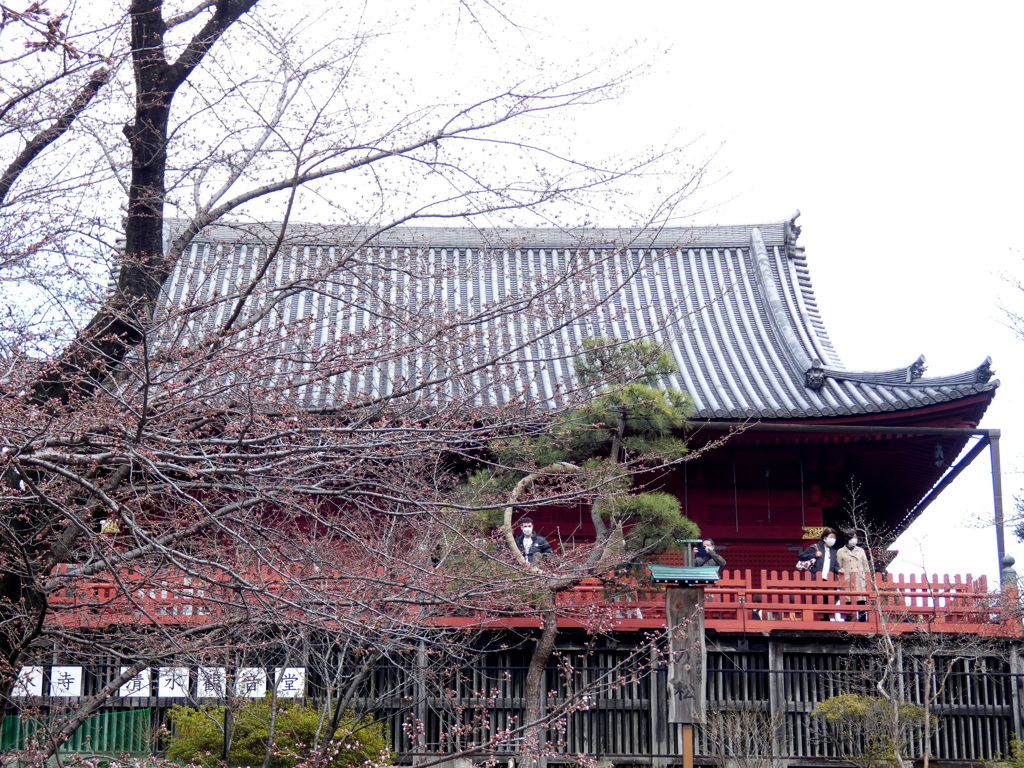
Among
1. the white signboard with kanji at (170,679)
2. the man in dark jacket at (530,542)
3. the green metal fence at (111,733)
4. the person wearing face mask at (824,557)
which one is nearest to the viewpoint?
the white signboard with kanji at (170,679)

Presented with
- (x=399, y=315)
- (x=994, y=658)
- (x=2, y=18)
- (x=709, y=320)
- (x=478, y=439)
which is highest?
(x=709, y=320)

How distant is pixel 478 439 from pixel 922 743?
6771 millimetres

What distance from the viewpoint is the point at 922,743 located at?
999 cm

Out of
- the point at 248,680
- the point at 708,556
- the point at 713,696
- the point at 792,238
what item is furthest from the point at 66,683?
the point at 792,238

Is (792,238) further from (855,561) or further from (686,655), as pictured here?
(686,655)

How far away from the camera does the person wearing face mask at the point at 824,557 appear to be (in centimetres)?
1228

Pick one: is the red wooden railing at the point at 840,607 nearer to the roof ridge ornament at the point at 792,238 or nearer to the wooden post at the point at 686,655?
the wooden post at the point at 686,655

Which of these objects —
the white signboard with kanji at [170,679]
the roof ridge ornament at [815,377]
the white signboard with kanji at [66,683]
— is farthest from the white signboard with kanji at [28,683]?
the roof ridge ornament at [815,377]

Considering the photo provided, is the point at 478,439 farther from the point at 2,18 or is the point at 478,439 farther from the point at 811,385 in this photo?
the point at 811,385

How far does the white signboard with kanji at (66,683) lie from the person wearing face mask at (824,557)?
24.4ft

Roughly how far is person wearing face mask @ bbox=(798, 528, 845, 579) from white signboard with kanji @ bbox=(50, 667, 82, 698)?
293 inches

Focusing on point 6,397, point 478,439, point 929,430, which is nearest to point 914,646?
point 929,430

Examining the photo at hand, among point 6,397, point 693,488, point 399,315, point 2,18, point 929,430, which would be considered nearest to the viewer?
point 6,397

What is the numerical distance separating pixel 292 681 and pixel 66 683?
1827 millimetres
